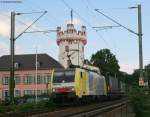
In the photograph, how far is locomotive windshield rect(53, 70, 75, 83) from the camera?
1644 inches

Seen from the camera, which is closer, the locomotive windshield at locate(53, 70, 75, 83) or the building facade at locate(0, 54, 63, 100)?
the locomotive windshield at locate(53, 70, 75, 83)

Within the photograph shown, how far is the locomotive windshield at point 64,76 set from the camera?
41750 millimetres

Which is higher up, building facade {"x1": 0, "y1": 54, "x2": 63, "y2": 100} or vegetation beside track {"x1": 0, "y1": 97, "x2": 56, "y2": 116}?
building facade {"x1": 0, "y1": 54, "x2": 63, "y2": 100}

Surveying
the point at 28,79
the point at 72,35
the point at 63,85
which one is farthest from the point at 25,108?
the point at 72,35

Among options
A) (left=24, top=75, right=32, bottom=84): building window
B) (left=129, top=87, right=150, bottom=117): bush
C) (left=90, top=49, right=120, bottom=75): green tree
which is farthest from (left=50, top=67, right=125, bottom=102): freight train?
(left=90, top=49, right=120, bottom=75): green tree

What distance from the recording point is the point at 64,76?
42000 millimetres

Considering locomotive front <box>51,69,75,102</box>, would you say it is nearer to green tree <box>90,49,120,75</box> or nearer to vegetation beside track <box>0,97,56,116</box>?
vegetation beside track <box>0,97,56,116</box>

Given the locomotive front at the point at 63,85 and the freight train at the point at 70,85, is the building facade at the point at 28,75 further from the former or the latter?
the locomotive front at the point at 63,85

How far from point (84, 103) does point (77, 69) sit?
5.13 meters

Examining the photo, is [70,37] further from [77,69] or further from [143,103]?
[143,103]

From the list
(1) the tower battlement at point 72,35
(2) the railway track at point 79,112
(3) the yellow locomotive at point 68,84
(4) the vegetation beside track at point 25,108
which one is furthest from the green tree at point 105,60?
(2) the railway track at point 79,112

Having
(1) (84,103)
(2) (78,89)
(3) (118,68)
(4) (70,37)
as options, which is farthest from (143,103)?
(3) (118,68)

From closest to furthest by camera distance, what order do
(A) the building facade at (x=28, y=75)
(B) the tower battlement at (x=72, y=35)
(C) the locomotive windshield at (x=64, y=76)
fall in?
(C) the locomotive windshield at (x=64, y=76)
(A) the building facade at (x=28, y=75)
(B) the tower battlement at (x=72, y=35)

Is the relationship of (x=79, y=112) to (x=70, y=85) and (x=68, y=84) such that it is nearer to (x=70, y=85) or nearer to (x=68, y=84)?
(x=70, y=85)
